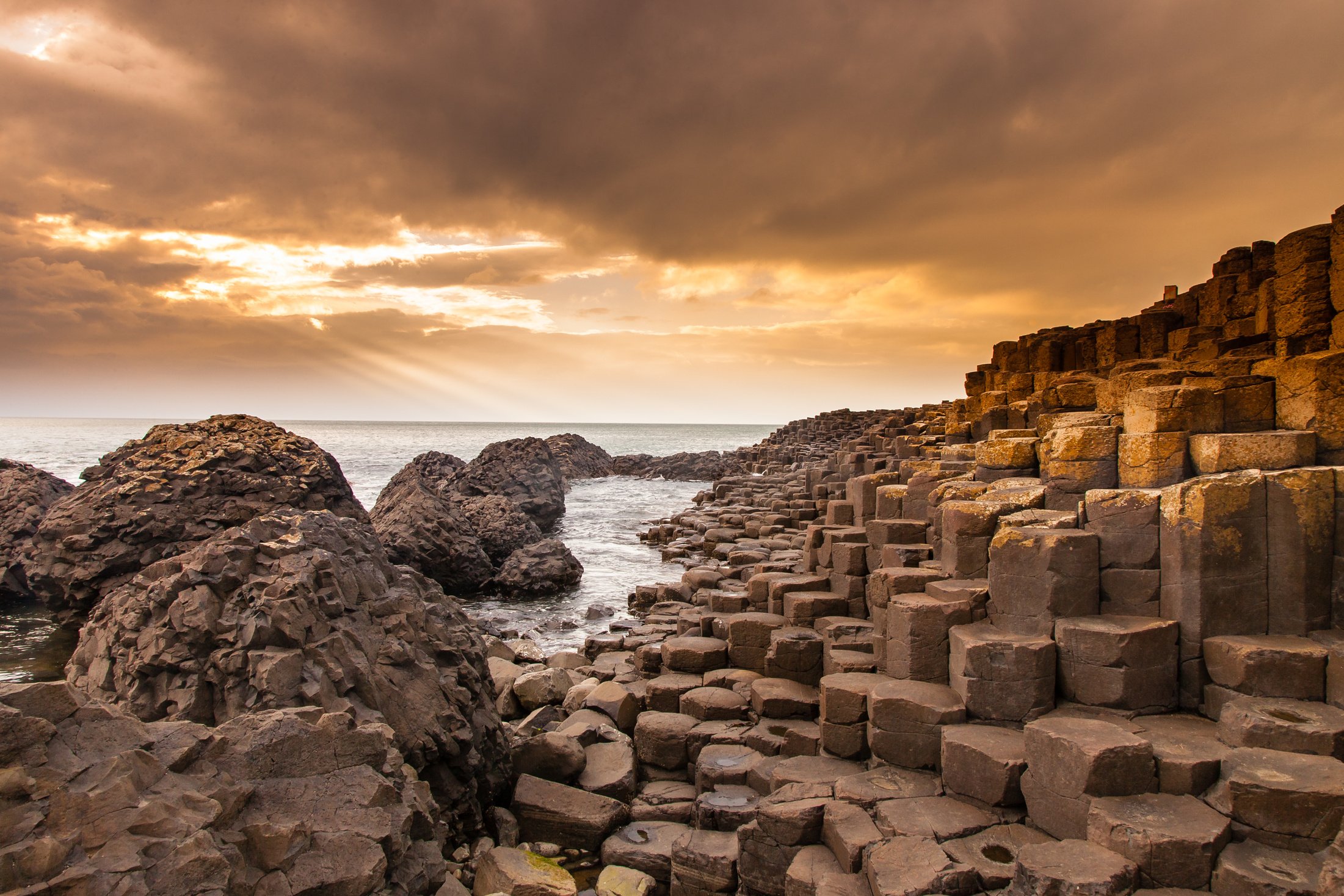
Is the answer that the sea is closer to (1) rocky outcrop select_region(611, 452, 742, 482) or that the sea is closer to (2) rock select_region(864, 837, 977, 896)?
(1) rocky outcrop select_region(611, 452, 742, 482)

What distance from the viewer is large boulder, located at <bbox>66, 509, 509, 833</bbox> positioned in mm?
4648

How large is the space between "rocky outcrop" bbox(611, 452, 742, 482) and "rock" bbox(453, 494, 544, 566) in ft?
95.1

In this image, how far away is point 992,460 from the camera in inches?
318

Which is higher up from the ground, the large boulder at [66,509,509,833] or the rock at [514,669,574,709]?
the large boulder at [66,509,509,833]

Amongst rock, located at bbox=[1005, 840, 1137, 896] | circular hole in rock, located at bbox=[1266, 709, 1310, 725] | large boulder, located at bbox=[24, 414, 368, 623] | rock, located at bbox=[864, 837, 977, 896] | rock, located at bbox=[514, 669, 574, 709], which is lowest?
rock, located at bbox=[514, 669, 574, 709]

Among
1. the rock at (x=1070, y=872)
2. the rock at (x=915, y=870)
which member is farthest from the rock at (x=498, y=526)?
the rock at (x=1070, y=872)

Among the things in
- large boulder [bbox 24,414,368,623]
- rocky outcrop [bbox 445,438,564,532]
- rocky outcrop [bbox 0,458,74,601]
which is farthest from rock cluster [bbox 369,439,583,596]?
rocky outcrop [bbox 0,458,74,601]

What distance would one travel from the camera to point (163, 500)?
1002 centimetres

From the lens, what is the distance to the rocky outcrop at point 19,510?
11992 millimetres

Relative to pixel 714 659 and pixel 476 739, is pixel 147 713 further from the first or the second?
pixel 714 659

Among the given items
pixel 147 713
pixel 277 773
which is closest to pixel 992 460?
pixel 277 773

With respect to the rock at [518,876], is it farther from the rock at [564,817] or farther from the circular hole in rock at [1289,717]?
the circular hole in rock at [1289,717]

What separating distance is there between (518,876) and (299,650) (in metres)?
2.09

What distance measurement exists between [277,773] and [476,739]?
207cm
